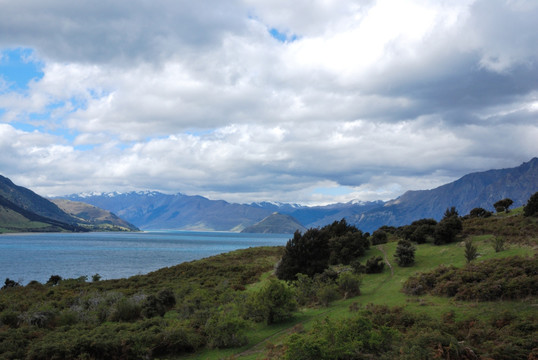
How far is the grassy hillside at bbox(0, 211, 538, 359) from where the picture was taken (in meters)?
14.6

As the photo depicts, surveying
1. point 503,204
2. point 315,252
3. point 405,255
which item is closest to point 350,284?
point 405,255

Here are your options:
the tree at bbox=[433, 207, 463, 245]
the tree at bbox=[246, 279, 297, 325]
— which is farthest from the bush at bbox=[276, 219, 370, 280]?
the tree at bbox=[246, 279, 297, 325]

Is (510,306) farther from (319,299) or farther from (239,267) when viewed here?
(239,267)

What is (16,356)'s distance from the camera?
57.1ft

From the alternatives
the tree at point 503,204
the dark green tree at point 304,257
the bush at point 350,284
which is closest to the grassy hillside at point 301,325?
the bush at point 350,284

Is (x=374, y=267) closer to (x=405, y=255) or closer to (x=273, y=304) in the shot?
(x=405, y=255)

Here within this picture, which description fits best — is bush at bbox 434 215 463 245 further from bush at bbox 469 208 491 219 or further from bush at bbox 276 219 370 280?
bush at bbox 469 208 491 219

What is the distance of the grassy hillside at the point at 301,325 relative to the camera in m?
14.6

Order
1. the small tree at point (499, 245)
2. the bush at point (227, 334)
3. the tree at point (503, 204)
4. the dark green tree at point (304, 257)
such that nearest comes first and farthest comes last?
the bush at point (227, 334)
the small tree at point (499, 245)
the dark green tree at point (304, 257)
the tree at point (503, 204)

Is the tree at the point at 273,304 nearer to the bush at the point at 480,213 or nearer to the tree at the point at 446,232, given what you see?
the tree at the point at 446,232

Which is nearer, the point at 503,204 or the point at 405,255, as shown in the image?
the point at 405,255

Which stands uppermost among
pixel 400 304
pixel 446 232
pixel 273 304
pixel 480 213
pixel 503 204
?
pixel 503 204

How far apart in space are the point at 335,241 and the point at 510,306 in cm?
2969

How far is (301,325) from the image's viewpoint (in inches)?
850
